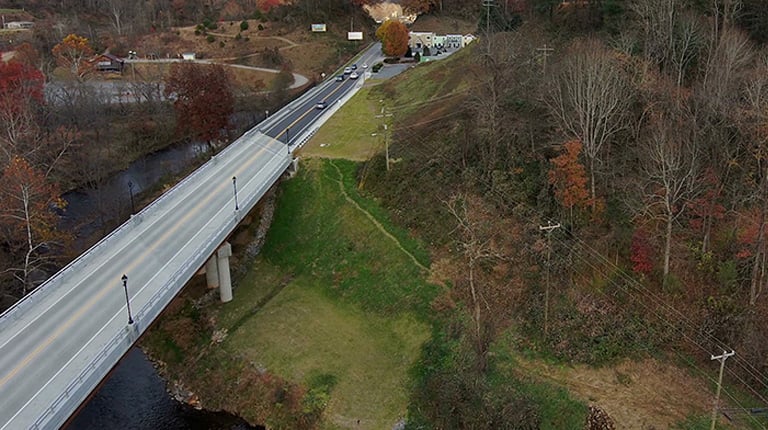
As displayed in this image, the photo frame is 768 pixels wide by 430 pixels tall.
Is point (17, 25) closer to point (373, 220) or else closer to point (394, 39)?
point (394, 39)

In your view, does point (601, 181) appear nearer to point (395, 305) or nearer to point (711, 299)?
point (711, 299)

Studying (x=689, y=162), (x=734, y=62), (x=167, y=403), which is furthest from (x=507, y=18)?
(x=167, y=403)

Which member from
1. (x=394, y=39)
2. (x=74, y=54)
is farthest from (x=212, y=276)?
(x=74, y=54)

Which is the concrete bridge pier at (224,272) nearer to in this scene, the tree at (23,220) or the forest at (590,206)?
the tree at (23,220)

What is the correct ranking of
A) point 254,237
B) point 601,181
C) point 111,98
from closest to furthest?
1. point 601,181
2. point 254,237
3. point 111,98

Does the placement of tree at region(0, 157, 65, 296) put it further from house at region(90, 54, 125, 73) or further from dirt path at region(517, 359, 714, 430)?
house at region(90, 54, 125, 73)

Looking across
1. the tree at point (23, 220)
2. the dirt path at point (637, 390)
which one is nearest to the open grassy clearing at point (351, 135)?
the tree at point (23, 220)
